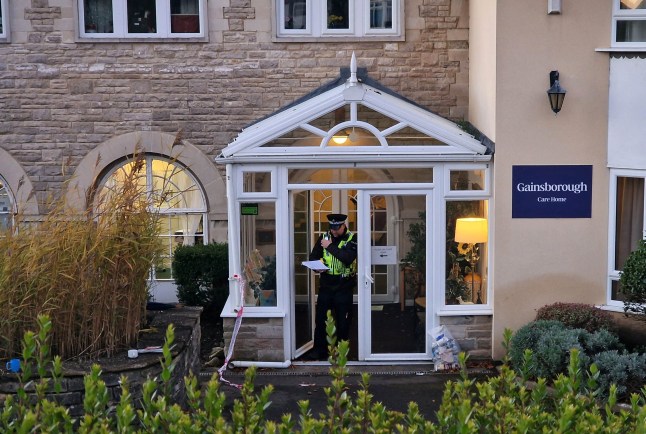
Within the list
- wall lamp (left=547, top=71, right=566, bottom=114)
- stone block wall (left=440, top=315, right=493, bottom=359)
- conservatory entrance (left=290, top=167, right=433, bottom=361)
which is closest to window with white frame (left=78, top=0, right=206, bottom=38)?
conservatory entrance (left=290, top=167, right=433, bottom=361)

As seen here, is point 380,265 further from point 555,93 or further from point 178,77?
point 178,77

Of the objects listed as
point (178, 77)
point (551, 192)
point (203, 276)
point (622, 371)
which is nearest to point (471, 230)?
point (551, 192)

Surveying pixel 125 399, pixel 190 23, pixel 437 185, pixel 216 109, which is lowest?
pixel 125 399

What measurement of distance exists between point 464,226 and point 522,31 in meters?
2.26

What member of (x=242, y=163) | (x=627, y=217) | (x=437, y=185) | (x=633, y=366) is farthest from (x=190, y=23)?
(x=633, y=366)

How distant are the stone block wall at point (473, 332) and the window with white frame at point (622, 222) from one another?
1425 millimetres

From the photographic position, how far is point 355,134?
33.5 feet


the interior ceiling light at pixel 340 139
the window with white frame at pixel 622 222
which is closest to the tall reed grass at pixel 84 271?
the interior ceiling light at pixel 340 139

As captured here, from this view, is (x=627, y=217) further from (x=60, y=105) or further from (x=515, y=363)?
(x=60, y=105)

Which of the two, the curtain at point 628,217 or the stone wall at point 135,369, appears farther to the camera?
the curtain at point 628,217

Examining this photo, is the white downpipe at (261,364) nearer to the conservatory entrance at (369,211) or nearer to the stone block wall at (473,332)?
the conservatory entrance at (369,211)

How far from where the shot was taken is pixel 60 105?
42.2 feet

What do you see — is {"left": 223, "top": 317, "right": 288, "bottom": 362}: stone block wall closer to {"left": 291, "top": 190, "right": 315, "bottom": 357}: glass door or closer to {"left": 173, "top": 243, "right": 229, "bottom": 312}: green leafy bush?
{"left": 291, "top": 190, "right": 315, "bottom": 357}: glass door

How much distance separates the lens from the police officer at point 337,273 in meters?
10.3
